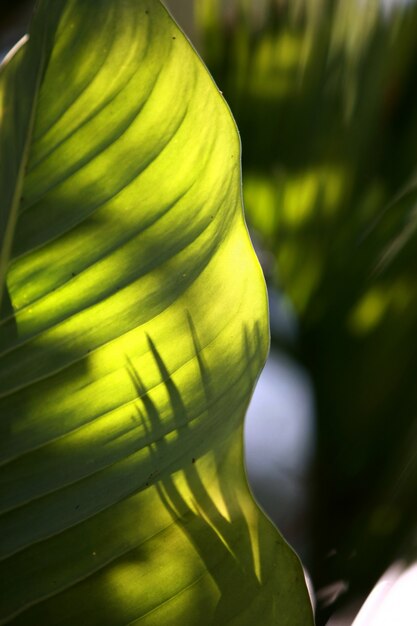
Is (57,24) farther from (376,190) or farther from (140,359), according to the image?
(376,190)

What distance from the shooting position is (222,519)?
0.34 meters

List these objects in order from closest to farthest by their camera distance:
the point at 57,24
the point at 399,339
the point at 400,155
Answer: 1. the point at 57,24
2. the point at 399,339
3. the point at 400,155

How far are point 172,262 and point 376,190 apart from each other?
47 cm

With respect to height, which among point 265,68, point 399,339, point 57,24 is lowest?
point 399,339

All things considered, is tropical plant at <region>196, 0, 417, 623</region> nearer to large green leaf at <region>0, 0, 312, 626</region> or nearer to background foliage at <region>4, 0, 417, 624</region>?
background foliage at <region>4, 0, 417, 624</region>

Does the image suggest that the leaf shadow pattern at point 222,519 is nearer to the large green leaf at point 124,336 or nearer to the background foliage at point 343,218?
the large green leaf at point 124,336

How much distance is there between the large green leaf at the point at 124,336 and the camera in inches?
11.9

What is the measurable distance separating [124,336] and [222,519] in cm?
9

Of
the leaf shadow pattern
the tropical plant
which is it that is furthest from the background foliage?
the leaf shadow pattern

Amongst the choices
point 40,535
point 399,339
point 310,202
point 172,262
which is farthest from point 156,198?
point 310,202

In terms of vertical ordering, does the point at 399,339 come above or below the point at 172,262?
below

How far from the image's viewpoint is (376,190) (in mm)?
750

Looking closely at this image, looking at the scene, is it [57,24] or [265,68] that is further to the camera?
[265,68]

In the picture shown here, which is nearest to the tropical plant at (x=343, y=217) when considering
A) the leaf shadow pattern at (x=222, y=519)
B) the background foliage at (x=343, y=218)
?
the background foliage at (x=343, y=218)
